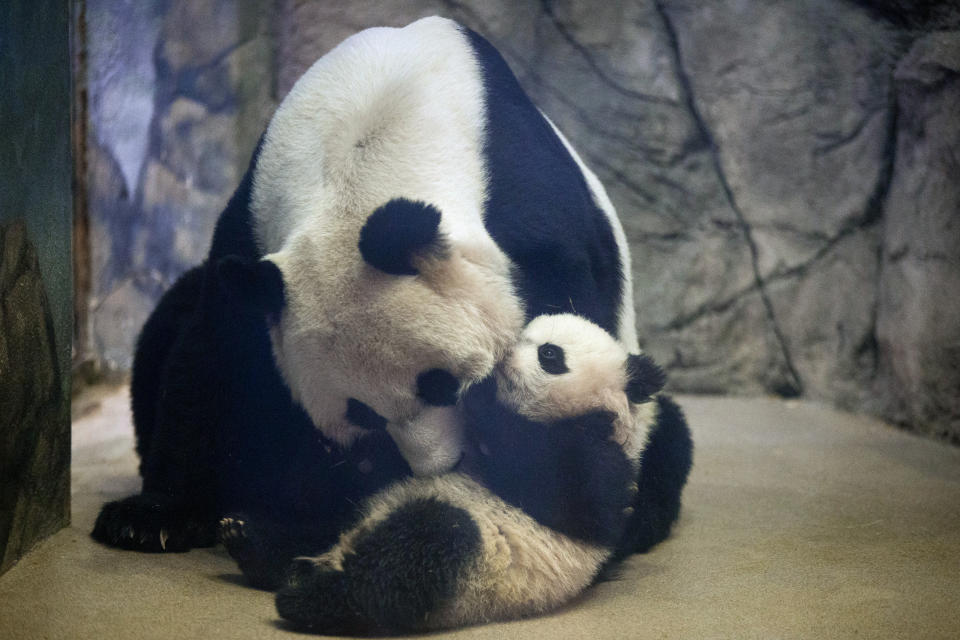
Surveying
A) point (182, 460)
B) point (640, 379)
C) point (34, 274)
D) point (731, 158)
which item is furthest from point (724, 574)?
point (731, 158)

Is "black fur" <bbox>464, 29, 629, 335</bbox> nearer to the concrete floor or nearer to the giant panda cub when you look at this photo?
the giant panda cub

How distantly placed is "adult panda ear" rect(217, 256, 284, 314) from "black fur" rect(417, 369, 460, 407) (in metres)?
0.40

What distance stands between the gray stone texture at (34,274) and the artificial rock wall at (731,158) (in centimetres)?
183

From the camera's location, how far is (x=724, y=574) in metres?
2.35

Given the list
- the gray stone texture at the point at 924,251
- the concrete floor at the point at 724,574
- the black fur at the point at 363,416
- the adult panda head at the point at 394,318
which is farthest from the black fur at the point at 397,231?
the gray stone texture at the point at 924,251

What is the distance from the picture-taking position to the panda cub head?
2094 mm

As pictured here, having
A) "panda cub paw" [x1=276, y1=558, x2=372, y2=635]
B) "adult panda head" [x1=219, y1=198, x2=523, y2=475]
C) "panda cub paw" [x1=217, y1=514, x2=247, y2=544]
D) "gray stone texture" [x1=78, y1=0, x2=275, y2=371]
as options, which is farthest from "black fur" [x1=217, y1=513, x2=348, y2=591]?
"gray stone texture" [x1=78, y1=0, x2=275, y2=371]

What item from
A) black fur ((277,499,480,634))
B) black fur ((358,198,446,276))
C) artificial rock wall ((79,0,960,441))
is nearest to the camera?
black fur ((277,499,480,634))

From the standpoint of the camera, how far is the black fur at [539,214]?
2.26 meters

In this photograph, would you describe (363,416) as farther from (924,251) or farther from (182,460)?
(924,251)

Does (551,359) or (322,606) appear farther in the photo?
(551,359)

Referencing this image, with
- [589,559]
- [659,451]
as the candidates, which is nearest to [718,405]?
[659,451]

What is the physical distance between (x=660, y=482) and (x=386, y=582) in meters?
1.15

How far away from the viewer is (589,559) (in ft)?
6.82
